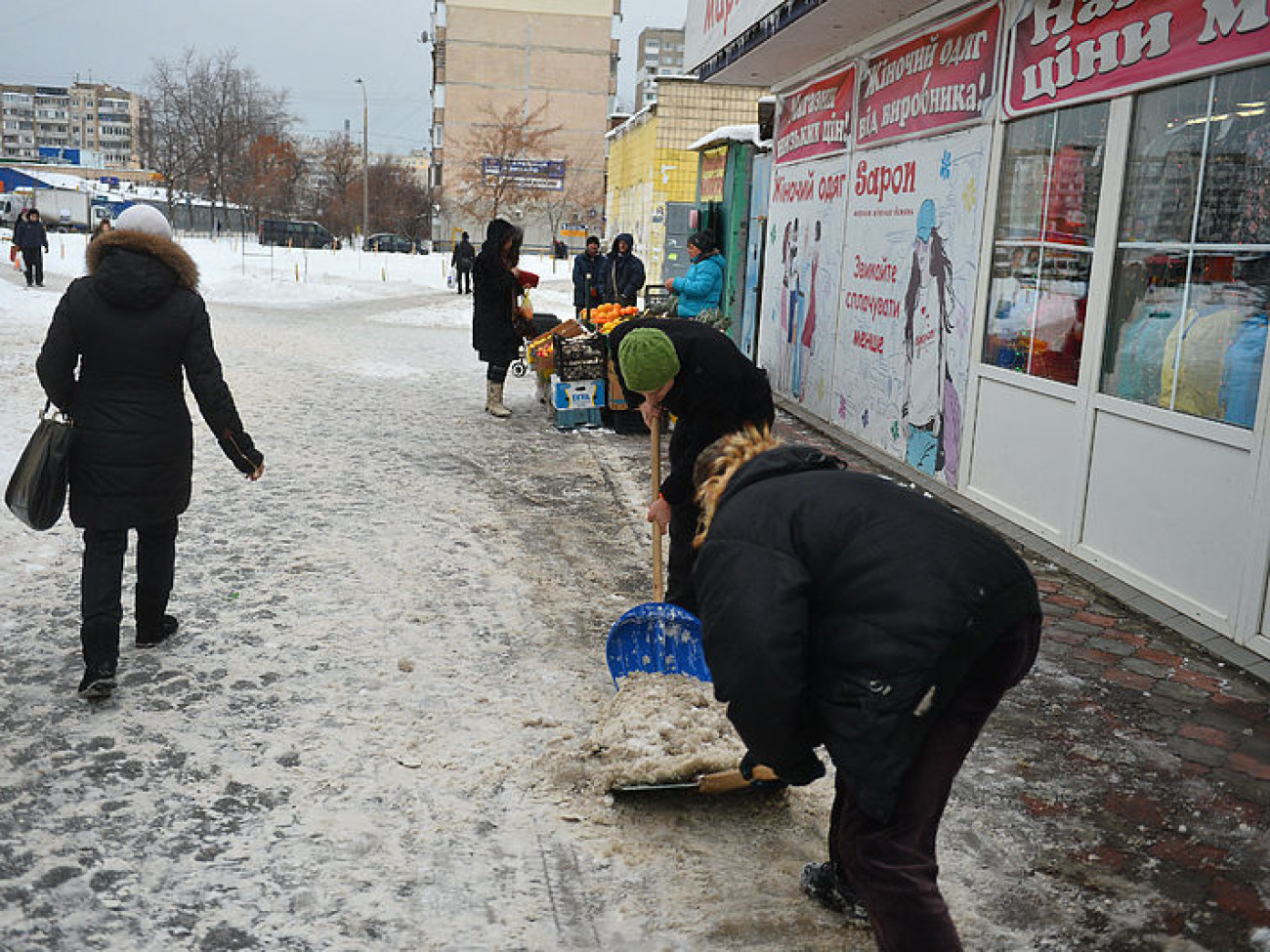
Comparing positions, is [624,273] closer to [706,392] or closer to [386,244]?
[706,392]

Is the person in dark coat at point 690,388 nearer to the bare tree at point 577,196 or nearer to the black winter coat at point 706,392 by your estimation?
the black winter coat at point 706,392

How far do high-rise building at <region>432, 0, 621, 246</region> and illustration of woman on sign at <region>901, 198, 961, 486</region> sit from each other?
60.6 metres

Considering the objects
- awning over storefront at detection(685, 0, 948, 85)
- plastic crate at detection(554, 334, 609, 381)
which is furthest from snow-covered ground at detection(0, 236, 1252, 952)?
awning over storefront at detection(685, 0, 948, 85)

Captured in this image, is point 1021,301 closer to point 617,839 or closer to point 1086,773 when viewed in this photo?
point 1086,773

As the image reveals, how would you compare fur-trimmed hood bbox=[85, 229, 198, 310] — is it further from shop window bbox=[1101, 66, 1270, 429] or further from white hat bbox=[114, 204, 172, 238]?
shop window bbox=[1101, 66, 1270, 429]

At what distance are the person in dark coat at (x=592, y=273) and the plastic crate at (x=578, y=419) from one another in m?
4.96

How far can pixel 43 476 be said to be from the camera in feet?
14.3

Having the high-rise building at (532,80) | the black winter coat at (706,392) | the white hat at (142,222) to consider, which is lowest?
the black winter coat at (706,392)

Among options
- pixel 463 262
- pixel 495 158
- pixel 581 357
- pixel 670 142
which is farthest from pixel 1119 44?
pixel 495 158

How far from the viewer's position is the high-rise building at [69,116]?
174625mm

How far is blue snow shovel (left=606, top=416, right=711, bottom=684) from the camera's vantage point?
13.8ft

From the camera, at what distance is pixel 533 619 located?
18.3 ft

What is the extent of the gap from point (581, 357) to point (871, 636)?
8.77m

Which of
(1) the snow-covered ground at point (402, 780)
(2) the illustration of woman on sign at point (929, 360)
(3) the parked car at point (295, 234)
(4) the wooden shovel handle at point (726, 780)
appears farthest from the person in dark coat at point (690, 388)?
(3) the parked car at point (295, 234)
